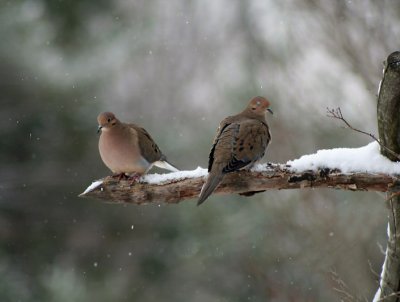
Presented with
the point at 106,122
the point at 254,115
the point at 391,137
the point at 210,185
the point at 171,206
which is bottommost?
the point at 210,185

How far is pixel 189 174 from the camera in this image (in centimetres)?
471

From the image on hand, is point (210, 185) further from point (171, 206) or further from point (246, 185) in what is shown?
point (171, 206)

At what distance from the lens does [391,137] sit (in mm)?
4344

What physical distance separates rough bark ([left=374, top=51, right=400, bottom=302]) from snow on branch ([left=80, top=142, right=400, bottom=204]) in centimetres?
11

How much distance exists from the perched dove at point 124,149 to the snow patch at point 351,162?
4.43 ft

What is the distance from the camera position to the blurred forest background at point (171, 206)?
10414 millimetres

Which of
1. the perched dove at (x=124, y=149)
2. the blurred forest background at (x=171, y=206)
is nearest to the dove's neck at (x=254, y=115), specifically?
the perched dove at (x=124, y=149)

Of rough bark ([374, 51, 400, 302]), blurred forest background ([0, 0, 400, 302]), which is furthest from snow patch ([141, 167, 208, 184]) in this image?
blurred forest background ([0, 0, 400, 302])

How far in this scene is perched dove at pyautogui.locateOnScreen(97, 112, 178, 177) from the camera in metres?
5.35

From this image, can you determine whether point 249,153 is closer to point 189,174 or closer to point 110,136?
point 189,174

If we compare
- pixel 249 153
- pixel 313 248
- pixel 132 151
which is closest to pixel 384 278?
pixel 249 153

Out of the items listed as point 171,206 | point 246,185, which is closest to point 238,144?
point 246,185

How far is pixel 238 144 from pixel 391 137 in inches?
42.6

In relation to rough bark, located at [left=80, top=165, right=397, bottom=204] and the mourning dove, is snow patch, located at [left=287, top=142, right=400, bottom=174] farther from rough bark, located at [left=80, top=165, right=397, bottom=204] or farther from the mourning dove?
the mourning dove
